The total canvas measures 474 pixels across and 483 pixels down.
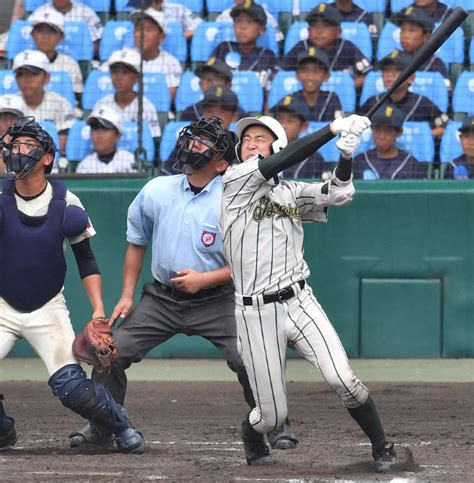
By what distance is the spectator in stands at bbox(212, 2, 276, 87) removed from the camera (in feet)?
30.8

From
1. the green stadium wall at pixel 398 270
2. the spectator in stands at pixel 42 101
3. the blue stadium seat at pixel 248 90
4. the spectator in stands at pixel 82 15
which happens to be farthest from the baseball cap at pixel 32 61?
the green stadium wall at pixel 398 270

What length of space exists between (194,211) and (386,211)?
305cm

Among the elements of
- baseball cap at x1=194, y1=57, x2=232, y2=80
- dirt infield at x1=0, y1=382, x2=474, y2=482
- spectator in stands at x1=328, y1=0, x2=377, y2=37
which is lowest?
dirt infield at x1=0, y1=382, x2=474, y2=482

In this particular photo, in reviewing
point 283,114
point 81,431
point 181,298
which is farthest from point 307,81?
point 81,431

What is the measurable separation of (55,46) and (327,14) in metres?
2.27

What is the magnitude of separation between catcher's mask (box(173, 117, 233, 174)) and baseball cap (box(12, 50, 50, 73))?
3.93 metres

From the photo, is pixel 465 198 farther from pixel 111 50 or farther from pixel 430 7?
pixel 111 50

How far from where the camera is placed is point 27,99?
9430mm

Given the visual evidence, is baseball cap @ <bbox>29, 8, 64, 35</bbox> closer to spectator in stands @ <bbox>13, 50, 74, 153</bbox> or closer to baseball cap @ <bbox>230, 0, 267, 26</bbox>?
spectator in stands @ <bbox>13, 50, 74, 153</bbox>

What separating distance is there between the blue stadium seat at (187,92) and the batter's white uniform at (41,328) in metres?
3.82

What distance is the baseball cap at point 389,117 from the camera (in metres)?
8.99

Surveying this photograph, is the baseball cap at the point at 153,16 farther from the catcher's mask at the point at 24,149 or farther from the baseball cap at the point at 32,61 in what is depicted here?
the catcher's mask at the point at 24,149

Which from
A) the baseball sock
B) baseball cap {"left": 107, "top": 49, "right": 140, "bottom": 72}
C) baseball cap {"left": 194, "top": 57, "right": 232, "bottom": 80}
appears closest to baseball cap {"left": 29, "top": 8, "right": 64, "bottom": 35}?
A: baseball cap {"left": 107, "top": 49, "right": 140, "bottom": 72}

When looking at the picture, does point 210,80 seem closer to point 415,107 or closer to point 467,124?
point 415,107
